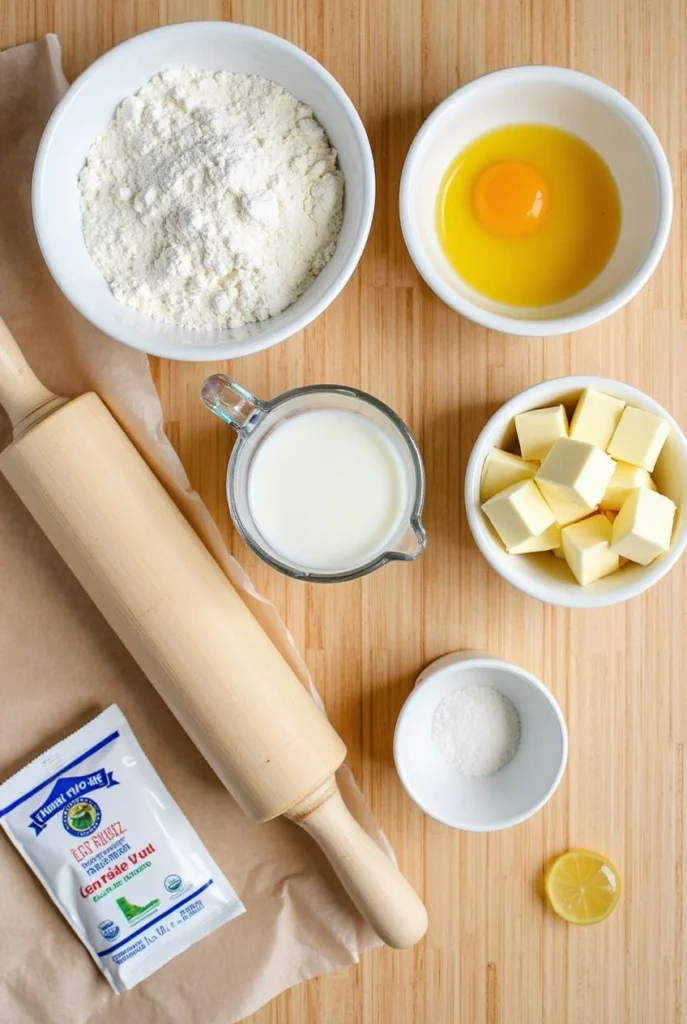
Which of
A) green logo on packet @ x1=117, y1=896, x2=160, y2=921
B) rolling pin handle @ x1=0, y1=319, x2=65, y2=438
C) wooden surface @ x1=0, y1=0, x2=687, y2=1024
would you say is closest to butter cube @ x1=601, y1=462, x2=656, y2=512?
wooden surface @ x1=0, y1=0, x2=687, y2=1024

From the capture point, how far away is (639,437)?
38.0 inches

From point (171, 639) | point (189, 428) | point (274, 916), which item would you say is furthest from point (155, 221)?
point (274, 916)

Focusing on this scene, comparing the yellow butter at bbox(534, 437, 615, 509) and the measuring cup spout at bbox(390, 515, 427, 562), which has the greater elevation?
the yellow butter at bbox(534, 437, 615, 509)

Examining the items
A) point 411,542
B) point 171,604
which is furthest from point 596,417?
point 171,604

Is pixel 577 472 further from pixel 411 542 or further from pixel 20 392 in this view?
pixel 20 392

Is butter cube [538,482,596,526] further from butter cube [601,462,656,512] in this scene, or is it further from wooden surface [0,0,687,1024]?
wooden surface [0,0,687,1024]

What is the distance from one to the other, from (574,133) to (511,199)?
4.1 inches

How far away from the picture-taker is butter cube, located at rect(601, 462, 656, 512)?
0.97m

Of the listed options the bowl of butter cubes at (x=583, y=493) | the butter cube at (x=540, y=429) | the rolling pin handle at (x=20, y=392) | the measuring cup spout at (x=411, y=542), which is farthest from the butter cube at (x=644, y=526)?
the rolling pin handle at (x=20, y=392)

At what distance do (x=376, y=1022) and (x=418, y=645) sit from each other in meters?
0.49

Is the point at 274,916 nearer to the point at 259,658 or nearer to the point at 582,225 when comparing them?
the point at 259,658

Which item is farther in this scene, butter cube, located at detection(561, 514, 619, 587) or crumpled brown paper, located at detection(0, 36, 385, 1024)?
crumpled brown paper, located at detection(0, 36, 385, 1024)

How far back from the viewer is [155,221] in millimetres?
961

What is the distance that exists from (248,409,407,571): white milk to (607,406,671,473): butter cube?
0.77ft
